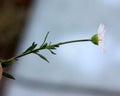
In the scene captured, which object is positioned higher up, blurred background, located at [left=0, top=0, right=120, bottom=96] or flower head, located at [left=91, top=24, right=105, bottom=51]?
blurred background, located at [left=0, top=0, right=120, bottom=96]

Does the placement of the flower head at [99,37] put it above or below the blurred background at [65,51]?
below

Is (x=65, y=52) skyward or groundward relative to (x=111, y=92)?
skyward

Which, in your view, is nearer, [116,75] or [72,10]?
[116,75]

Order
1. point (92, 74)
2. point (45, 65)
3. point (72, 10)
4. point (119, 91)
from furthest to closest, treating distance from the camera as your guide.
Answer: point (72, 10) < point (45, 65) < point (92, 74) < point (119, 91)

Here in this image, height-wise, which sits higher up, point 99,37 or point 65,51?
point 65,51

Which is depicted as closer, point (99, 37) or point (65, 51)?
point (99, 37)

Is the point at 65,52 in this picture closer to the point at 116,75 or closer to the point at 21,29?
the point at 116,75

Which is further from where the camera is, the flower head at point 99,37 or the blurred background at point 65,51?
the blurred background at point 65,51

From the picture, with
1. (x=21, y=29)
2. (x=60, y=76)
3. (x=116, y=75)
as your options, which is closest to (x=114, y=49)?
(x=116, y=75)
